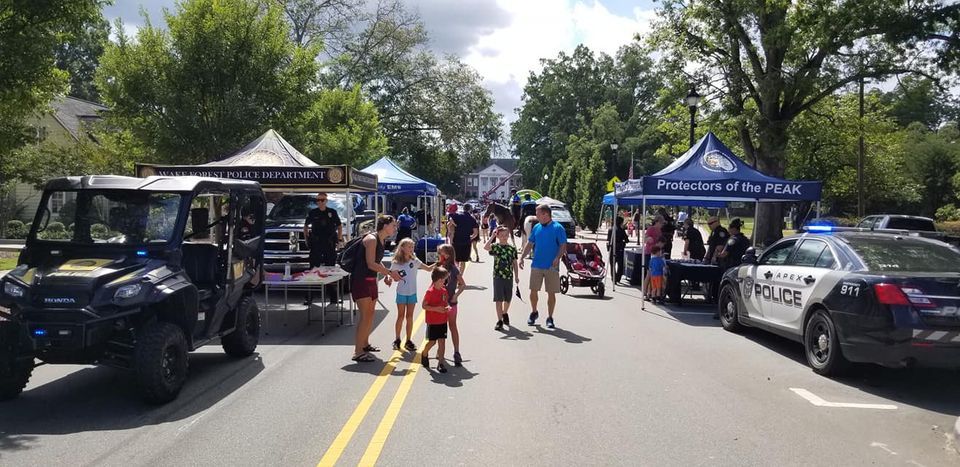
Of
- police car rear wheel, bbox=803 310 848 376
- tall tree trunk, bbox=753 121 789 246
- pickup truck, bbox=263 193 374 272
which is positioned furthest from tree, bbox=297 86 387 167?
police car rear wheel, bbox=803 310 848 376

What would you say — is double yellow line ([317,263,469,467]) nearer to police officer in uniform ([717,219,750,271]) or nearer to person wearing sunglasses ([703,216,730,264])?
police officer in uniform ([717,219,750,271])

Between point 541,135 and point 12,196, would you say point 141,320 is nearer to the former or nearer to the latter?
point 12,196

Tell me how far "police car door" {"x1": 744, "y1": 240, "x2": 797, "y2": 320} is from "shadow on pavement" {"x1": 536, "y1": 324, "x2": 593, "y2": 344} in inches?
88.8

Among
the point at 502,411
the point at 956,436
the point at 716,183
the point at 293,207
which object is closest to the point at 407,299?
the point at 502,411

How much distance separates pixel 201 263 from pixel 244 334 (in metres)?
1.02

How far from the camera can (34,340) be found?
621cm

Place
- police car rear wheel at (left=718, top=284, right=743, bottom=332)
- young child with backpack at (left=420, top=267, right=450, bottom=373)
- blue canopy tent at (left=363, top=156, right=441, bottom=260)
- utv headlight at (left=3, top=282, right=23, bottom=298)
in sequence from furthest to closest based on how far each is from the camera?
blue canopy tent at (left=363, top=156, right=441, bottom=260) → police car rear wheel at (left=718, top=284, right=743, bottom=332) → young child with backpack at (left=420, top=267, right=450, bottom=373) → utv headlight at (left=3, top=282, right=23, bottom=298)

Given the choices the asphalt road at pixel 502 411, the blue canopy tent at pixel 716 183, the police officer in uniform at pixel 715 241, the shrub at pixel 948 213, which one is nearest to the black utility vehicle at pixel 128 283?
the asphalt road at pixel 502 411

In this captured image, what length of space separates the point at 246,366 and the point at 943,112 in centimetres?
10501

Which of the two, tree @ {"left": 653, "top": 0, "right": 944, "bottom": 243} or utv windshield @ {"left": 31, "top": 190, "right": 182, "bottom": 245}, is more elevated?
tree @ {"left": 653, "top": 0, "right": 944, "bottom": 243}

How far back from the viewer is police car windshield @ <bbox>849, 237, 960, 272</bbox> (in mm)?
7758

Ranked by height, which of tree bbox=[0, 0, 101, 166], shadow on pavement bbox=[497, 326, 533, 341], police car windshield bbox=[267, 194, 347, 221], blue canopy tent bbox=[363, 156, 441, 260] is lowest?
shadow on pavement bbox=[497, 326, 533, 341]

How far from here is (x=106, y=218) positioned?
7.32 metres

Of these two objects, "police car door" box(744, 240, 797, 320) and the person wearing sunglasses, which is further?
the person wearing sunglasses
